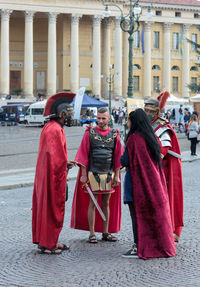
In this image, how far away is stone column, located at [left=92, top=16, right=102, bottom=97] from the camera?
6544 centimetres

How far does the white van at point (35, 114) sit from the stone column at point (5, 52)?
14.0 m

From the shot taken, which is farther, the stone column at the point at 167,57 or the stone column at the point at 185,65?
the stone column at the point at 185,65

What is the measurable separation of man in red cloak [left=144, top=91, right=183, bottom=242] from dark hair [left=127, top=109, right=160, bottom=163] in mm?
534

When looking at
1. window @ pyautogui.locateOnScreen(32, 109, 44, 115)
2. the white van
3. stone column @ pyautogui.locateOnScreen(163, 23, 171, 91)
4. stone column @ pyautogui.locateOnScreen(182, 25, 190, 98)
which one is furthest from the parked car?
stone column @ pyautogui.locateOnScreen(182, 25, 190, 98)

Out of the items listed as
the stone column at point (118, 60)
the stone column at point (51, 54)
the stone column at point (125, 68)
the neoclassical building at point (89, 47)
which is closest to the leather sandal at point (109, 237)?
the neoclassical building at point (89, 47)

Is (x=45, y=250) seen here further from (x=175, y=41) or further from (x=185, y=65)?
(x=175, y=41)

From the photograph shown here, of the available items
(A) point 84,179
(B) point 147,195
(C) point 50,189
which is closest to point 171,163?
(B) point 147,195

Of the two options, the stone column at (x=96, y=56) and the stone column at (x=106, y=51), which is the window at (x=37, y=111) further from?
the stone column at (x=106, y=51)

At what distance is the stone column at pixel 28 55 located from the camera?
6250 cm

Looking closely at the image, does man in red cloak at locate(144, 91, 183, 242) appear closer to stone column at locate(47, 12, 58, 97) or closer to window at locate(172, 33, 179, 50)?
stone column at locate(47, 12, 58, 97)

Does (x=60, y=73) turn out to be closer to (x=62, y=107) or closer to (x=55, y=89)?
(x=55, y=89)

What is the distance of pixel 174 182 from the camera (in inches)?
311

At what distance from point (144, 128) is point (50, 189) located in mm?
1285

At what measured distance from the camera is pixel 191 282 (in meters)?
6.18
